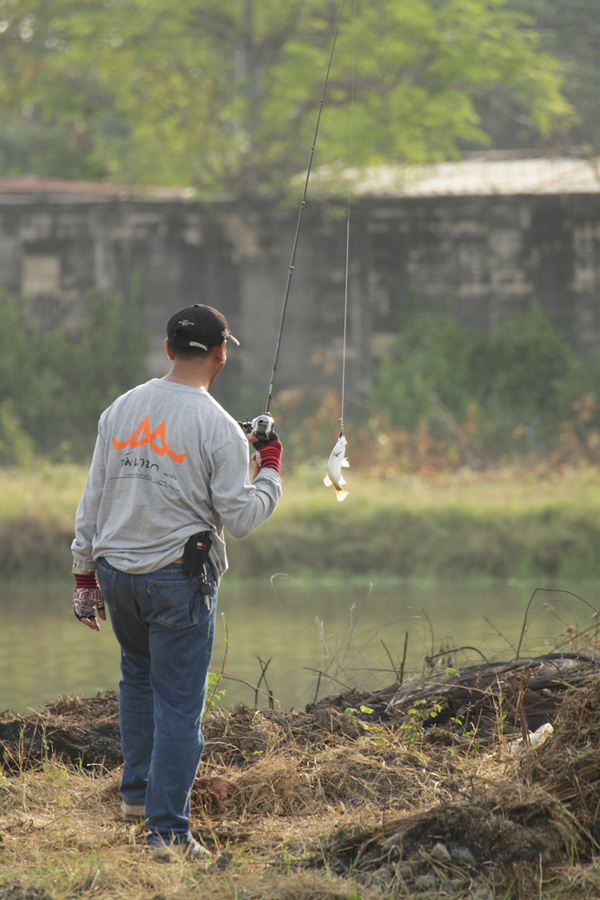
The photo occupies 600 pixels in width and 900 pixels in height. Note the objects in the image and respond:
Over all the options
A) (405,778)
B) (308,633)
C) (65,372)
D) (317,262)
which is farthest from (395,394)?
(405,778)

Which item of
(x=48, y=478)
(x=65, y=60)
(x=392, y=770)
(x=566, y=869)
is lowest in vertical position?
(x=48, y=478)

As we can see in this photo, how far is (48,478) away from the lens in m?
14.5

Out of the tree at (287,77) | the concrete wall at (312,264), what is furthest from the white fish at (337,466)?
the tree at (287,77)

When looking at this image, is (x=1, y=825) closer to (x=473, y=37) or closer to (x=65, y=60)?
(x=473, y=37)

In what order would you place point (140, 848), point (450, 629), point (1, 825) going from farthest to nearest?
point (450, 629)
point (1, 825)
point (140, 848)

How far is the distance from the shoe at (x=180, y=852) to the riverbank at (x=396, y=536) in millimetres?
8848

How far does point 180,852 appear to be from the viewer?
11.9 ft

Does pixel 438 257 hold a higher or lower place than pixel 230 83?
lower

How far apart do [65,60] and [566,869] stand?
62.9 feet

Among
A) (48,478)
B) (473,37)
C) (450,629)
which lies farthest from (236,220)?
(450,629)

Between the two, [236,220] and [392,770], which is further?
[236,220]

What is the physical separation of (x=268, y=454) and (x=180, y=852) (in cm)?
120

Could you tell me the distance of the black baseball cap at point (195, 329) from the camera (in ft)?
12.3

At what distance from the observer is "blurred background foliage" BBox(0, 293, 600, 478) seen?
1634 centimetres
